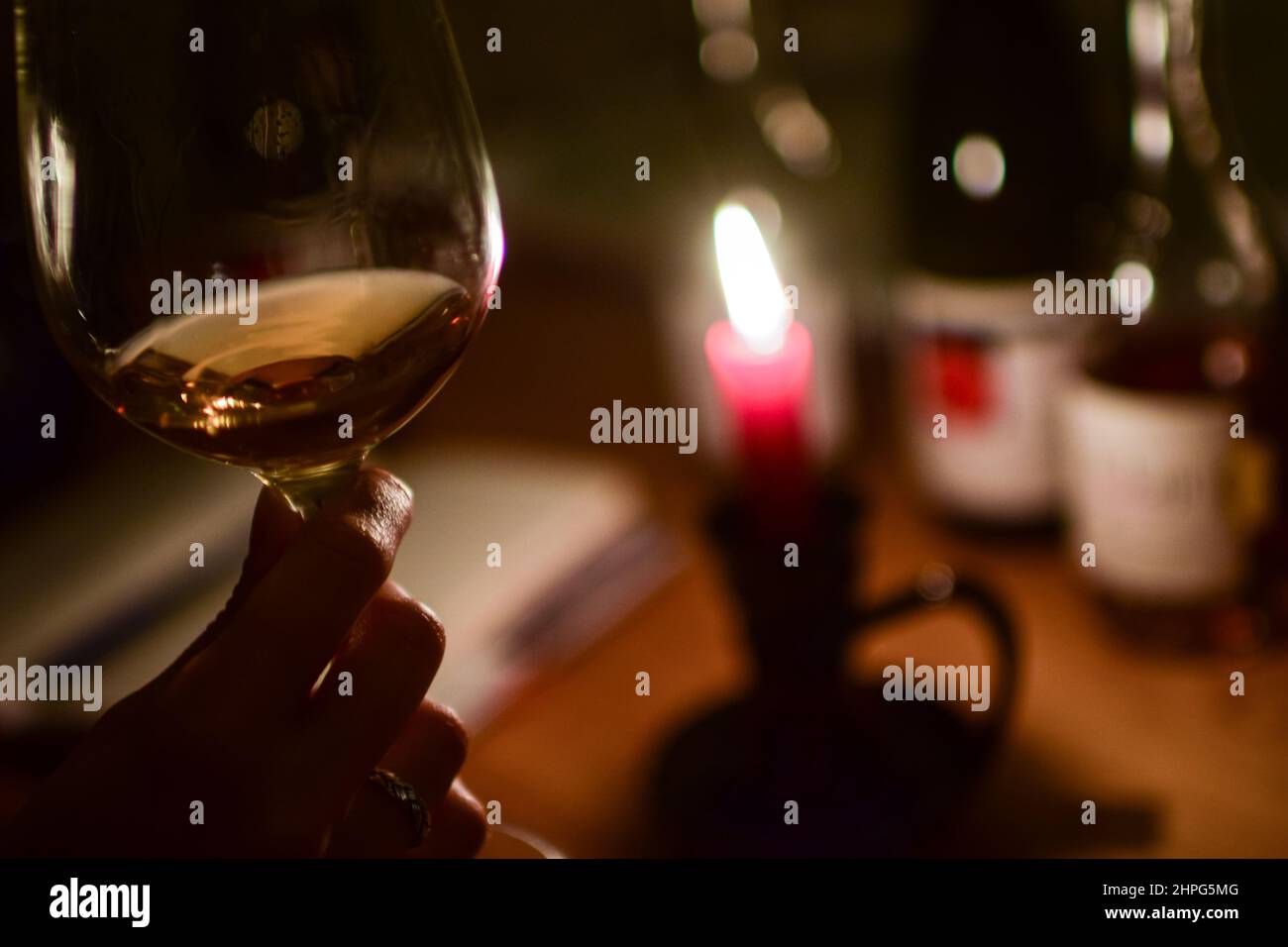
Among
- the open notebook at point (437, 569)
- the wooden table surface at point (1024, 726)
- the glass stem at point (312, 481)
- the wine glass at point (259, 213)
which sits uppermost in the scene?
the wine glass at point (259, 213)

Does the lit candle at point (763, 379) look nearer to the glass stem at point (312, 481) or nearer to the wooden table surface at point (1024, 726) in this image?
the wooden table surface at point (1024, 726)

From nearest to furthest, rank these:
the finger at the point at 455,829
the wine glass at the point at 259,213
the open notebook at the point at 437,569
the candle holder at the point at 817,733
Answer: the wine glass at the point at 259,213
the finger at the point at 455,829
the candle holder at the point at 817,733
the open notebook at the point at 437,569

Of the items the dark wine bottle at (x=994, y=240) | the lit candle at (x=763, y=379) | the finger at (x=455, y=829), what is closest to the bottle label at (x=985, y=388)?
the dark wine bottle at (x=994, y=240)

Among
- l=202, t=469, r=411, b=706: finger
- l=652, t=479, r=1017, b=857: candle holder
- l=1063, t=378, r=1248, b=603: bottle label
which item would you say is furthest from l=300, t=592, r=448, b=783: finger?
l=1063, t=378, r=1248, b=603: bottle label

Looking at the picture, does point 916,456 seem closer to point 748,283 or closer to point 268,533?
point 748,283

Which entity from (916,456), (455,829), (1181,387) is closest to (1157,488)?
(1181,387)

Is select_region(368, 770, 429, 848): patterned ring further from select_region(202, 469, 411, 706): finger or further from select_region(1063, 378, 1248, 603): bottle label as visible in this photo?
select_region(1063, 378, 1248, 603): bottle label

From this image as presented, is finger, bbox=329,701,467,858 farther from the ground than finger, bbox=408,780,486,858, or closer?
farther from the ground

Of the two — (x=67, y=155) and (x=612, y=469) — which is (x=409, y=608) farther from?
(x=612, y=469)
